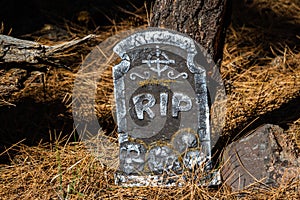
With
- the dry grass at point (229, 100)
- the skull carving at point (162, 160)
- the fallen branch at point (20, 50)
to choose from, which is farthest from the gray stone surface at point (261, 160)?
the fallen branch at point (20, 50)

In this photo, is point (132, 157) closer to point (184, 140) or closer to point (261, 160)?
point (184, 140)

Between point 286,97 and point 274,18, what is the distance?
0.98 meters

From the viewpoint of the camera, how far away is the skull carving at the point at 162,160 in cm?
230

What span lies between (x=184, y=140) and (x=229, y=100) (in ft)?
1.77

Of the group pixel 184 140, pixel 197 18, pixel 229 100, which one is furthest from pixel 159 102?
pixel 229 100

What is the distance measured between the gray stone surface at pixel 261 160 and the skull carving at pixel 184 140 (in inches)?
5.3

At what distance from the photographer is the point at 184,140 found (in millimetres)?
2324

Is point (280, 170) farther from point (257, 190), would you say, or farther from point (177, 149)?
point (177, 149)

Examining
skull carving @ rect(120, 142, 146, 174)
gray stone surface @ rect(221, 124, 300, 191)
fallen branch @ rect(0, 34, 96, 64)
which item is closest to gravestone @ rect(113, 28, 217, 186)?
skull carving @ rect(120, 142, 146, 174)

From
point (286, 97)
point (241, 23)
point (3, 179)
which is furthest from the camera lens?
point (241, 23)

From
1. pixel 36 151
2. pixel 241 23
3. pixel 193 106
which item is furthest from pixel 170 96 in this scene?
pixel 241 23

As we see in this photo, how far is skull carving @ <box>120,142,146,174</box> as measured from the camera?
2.30 m

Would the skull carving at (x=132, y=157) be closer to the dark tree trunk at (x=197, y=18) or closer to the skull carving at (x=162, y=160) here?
the skull carving at (x=162, y=160)

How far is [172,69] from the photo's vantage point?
2.33m
